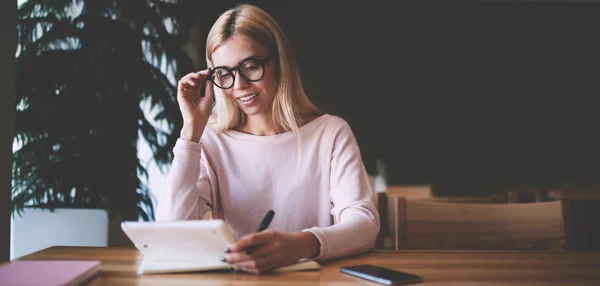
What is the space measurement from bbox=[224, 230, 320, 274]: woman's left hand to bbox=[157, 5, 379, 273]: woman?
1.26 ft

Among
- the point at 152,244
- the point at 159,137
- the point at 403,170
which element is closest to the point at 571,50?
the point at 403,170

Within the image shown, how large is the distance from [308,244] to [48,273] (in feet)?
1.43

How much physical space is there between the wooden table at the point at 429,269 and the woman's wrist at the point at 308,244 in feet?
0.11

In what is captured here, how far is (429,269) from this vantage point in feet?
3.06

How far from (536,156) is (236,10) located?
12.9ft

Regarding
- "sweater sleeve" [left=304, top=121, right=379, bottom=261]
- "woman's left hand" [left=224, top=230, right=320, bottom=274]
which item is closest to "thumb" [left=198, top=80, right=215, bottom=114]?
"sweater sleeve" [left=304, top=121, right=379, bottom=261]

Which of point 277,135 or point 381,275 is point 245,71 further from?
point 381,275

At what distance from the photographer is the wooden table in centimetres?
83

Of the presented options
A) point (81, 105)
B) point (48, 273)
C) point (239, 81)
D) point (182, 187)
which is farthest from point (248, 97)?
point (81, 105)

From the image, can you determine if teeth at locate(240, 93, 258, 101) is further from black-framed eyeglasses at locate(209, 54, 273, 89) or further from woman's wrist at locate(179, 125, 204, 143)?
woman's wrist at locate(179, 125, 204, 143)

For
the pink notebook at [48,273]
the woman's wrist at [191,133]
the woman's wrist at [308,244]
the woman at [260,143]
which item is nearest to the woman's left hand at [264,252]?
the woman's wrist at [308,244]

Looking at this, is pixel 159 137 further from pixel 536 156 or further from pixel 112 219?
pixel 536 156

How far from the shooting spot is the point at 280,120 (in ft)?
4.83

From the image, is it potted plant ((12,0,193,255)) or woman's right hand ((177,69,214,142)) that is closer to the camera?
woman's right hand ((177,69,214,142))
